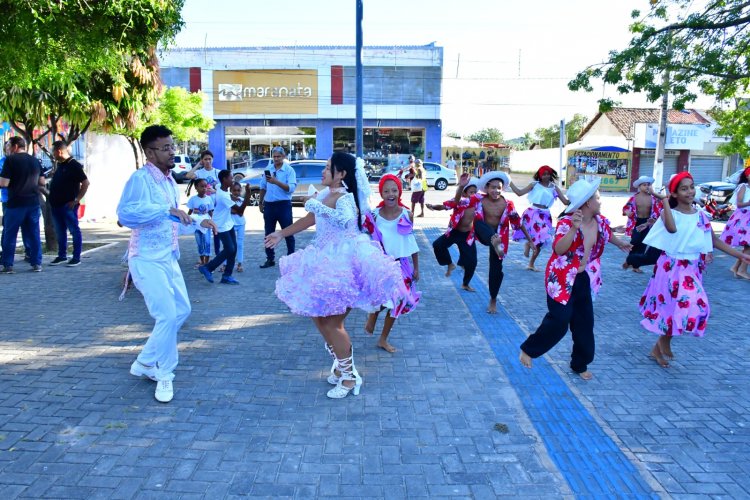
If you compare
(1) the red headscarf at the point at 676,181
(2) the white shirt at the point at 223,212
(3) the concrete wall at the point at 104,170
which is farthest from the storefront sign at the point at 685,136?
(1) the red headscarf at the point at 676,181

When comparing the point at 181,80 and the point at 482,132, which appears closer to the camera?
the point at 181,80

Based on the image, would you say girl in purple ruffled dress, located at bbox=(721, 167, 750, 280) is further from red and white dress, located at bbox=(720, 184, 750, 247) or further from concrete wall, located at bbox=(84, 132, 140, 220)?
concrete wall, located at bbox=(84, 132, 140, 220)

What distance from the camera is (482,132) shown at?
10681 centimetres

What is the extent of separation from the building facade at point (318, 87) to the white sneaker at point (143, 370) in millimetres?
33734

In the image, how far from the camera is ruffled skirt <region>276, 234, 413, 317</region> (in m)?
4.19

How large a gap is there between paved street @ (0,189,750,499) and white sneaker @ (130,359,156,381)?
0.13 meters

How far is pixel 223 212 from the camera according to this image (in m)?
8.24

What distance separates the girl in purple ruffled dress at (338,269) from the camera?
4.21 m

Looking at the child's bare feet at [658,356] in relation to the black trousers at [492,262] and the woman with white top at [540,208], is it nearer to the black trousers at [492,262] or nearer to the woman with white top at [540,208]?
the black trousers at [492,262]

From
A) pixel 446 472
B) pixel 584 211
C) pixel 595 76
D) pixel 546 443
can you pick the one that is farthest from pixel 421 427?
pixel 595 76

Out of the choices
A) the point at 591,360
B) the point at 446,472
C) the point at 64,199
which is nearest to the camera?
the point at 446,472

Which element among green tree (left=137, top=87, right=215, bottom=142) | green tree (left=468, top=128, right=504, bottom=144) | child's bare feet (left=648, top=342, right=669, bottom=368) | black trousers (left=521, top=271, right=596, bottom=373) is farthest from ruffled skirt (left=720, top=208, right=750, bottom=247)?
green tree (left=468, top=128, right=504, bottom=144)

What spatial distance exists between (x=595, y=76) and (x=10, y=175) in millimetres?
12067

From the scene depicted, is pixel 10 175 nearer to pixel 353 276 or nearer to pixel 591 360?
pixel 353 276
